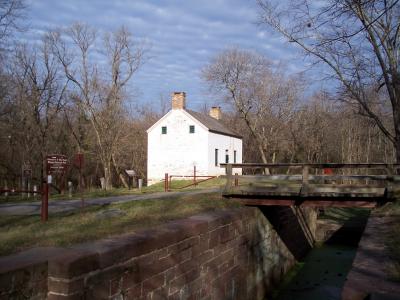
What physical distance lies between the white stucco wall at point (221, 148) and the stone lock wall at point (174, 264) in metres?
21.3

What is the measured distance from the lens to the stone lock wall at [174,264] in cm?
551

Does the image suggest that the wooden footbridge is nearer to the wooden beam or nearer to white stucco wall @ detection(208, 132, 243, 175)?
the wooden beam

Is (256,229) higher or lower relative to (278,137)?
lower

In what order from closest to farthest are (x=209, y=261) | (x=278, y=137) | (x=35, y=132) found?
(x=209, y=261), (x=35, y=132), (x=278, y=137)

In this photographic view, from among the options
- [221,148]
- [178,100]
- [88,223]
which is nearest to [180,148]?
[178,100]

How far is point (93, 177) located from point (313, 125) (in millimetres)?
24263

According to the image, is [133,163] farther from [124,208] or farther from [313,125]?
[124,208]

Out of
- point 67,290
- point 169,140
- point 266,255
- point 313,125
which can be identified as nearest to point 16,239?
point 67,290

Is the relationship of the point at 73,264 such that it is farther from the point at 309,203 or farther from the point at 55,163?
the point at 309,203

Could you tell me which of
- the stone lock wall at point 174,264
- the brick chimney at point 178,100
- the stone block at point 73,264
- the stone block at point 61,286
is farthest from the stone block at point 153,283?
the brick chimney at point 178,100

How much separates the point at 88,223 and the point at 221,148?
30.3 meters

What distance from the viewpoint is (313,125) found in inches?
1876

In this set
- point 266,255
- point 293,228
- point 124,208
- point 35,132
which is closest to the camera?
point 124,208

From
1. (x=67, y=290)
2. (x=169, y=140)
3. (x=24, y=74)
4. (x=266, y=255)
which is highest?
(x=24, y=74)
